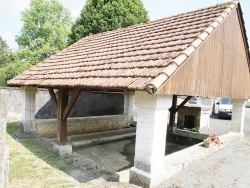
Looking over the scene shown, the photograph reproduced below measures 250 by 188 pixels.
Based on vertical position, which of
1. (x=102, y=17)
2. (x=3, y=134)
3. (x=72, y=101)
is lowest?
(x=72, y=101)

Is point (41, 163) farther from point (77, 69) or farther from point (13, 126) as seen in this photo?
point (13, 126)

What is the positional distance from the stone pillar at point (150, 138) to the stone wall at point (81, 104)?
343 inches

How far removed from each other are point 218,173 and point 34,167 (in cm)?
514

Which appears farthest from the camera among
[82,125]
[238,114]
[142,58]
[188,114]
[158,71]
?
[188,114]

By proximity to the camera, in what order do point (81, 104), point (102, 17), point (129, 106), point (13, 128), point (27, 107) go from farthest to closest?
point (102, 17), point (129, 106), point (81, 104), point (13, 128), point (27, 107)

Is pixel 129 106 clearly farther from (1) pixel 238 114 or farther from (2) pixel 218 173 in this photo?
(2) pixel 218 173

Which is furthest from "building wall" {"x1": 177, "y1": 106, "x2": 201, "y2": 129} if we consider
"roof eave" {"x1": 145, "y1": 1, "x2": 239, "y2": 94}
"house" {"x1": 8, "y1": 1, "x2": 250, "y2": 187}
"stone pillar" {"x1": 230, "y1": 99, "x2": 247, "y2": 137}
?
"roof eave" {"x1": 145, "y1": 1, "x2": 239, "y2": 94}

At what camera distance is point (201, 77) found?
586 cm

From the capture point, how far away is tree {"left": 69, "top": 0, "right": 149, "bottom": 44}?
2033cm

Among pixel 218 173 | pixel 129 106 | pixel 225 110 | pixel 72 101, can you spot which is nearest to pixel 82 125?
pixel 129 106

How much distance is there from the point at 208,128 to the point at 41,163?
39.3ft

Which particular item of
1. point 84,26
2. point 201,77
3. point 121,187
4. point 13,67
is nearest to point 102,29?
point 84,26

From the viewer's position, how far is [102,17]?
20.4 metres

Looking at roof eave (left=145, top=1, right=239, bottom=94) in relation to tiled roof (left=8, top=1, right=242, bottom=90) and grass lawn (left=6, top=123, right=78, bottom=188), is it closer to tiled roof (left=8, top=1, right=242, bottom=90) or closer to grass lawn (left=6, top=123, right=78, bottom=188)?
tiled roof (left=8, top=1, right=242, bottom=90)
